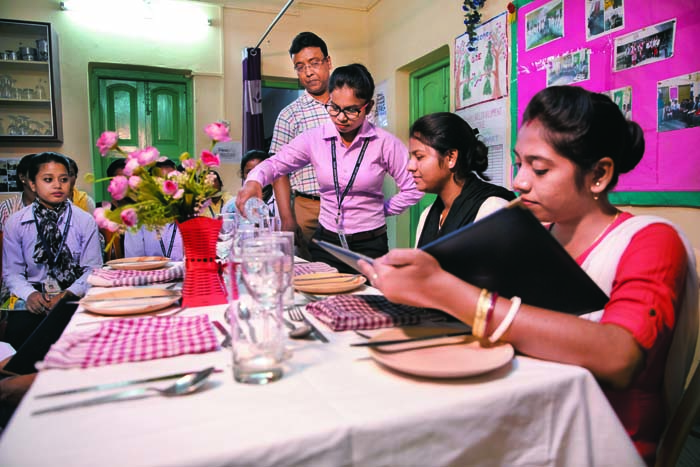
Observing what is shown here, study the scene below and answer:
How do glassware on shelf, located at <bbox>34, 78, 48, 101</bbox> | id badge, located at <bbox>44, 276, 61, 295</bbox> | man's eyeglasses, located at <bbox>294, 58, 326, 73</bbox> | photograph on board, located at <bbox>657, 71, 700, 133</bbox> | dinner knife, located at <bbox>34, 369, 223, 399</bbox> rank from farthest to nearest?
glassware on shelf, located at <bbox>34, 78, 48, 101</bbox> → man's eyeglasses, located at <bbox>294, 58, 326, 73</bbox> → id badge, located at <bbox>44, 276, 61, 295</bbox> → photograph on board, located at <bbox>657, 71, 700, 133</bbox> → dinner knife, located at <bbox>34, 369, 223, 399</bbox>

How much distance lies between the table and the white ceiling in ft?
16.3

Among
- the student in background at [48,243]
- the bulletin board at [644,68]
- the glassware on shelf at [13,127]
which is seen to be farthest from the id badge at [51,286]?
the bulletin board at [644,68]

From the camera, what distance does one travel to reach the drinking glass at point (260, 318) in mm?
766

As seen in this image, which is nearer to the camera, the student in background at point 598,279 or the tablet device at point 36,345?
the student in background at point 598,279

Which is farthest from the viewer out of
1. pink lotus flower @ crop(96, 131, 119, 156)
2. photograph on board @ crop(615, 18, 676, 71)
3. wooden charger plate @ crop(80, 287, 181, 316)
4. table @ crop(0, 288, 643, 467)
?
photograph on board @ crop(615, 18, 676, 71)

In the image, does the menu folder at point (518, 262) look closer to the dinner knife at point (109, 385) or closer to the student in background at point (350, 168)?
the dinner knife at point (109, 385)

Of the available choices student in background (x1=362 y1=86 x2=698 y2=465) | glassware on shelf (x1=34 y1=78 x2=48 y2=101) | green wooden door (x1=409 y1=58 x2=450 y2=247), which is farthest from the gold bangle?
glassware on shelf (x1=34 y1=78 x2=48 y2=101)

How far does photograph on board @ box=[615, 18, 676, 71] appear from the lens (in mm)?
2207

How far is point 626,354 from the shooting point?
783mm

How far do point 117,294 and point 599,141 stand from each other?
4.15 feet

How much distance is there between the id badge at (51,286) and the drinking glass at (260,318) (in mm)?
2034

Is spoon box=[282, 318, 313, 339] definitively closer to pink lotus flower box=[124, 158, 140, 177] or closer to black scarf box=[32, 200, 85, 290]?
pink lotus flower box=[124, 158, 140, 177]

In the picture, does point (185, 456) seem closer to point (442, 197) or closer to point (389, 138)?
point (442, 197)

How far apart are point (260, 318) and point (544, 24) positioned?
2.87 metres
